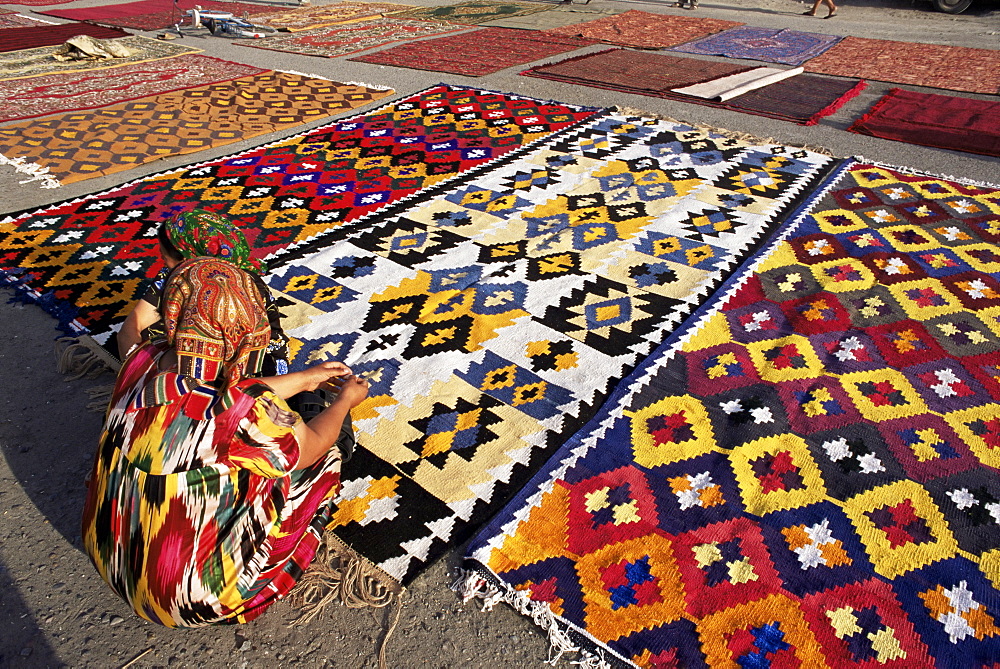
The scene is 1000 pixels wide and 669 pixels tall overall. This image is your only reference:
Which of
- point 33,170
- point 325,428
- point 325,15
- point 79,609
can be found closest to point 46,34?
point 325,15

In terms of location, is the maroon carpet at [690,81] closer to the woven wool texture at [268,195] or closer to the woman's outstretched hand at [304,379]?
the woven wool texture at [268,195]

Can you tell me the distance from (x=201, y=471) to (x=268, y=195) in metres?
3.15

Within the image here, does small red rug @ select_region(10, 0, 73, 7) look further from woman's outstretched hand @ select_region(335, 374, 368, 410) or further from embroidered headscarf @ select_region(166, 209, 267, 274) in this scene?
woman's outstretched hand @ select_region(335, 374, 368, 410)

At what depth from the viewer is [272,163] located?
4820 mm

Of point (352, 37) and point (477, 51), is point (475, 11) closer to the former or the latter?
point (352, 37)

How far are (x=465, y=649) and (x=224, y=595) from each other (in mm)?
635

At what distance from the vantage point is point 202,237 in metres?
2.08

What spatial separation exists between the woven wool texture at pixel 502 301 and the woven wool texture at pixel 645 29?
4.67 meters

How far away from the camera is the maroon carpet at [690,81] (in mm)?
5961

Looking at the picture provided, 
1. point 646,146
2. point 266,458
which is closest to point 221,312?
point 266,458

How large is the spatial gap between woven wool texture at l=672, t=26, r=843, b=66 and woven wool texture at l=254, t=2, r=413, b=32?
557cm

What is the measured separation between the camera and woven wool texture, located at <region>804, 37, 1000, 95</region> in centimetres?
679

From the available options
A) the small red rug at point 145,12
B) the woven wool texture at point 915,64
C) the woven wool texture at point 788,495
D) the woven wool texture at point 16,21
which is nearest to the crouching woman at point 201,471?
the woven wool texture at point 788,495

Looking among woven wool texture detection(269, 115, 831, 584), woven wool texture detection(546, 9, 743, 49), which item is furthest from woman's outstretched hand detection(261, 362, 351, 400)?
woven wool texture detection(546, 9, 743, 49)
